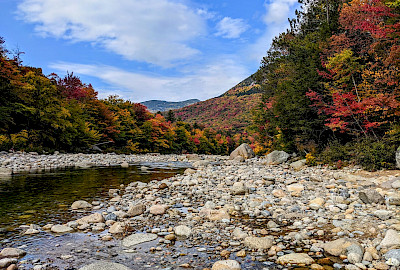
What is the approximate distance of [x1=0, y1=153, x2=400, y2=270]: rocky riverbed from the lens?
3408mm

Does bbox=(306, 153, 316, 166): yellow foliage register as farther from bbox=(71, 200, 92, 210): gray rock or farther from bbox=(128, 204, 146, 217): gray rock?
bbox=(71, 200, 92, 210): gray rock

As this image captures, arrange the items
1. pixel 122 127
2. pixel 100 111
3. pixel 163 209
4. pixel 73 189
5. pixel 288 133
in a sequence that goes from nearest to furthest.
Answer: pixel 163 209 < pixel 73 189 < pixel 288 133 < pixel 100 111 < pixel 122 127

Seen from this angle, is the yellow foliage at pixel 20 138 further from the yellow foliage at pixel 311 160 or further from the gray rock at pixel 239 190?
the yellow foliage at pixel 311 160

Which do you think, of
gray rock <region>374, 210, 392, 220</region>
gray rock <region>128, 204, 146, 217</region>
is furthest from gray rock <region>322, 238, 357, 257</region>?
gray rock <region>128, 204, 146, 217</region>

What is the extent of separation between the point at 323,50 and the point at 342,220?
12.3m

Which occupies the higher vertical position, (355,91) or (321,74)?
(321,74)

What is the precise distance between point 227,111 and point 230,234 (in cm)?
8802

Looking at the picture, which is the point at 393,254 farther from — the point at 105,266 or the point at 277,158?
the point at 277,158

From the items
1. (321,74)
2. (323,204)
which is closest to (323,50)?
(321,74)

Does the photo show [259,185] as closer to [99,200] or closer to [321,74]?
[99,200]

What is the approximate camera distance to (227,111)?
91375mm

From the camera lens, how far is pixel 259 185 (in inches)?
344

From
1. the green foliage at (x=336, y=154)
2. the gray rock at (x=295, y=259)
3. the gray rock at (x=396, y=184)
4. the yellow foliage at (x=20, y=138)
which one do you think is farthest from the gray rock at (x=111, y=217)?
the yellow foliage at (x=20, y=138)

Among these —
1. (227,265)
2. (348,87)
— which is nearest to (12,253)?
(227,265)
